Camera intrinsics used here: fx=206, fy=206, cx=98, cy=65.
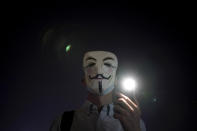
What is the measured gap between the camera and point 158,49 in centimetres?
283

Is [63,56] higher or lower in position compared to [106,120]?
higher

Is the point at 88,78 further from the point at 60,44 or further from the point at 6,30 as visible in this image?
the point at 6,30

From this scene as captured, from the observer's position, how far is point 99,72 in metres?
1.97

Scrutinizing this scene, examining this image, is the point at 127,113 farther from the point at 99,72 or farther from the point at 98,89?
the point at 99,72

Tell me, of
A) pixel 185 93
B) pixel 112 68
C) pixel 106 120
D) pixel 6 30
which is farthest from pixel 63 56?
pixel 185 93

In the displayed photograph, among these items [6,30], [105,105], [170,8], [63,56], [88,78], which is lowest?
[105,105]

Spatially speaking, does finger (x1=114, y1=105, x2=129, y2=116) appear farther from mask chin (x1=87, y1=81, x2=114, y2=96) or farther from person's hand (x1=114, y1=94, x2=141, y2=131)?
mask chin (x1=87, y1=81, x2=114, y2=96)

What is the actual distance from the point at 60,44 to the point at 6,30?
91 cm

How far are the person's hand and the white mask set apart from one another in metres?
0.21

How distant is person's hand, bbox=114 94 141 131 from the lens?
1.70 m

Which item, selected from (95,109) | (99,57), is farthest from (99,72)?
(95,109)

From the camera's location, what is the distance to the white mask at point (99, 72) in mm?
1943

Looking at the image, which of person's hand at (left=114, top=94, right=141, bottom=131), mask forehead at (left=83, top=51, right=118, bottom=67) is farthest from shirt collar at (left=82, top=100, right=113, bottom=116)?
mask forehead at (left=83, top=51, right=118, bottom=67)

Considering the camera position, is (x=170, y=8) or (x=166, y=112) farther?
(x=170, y=8)
